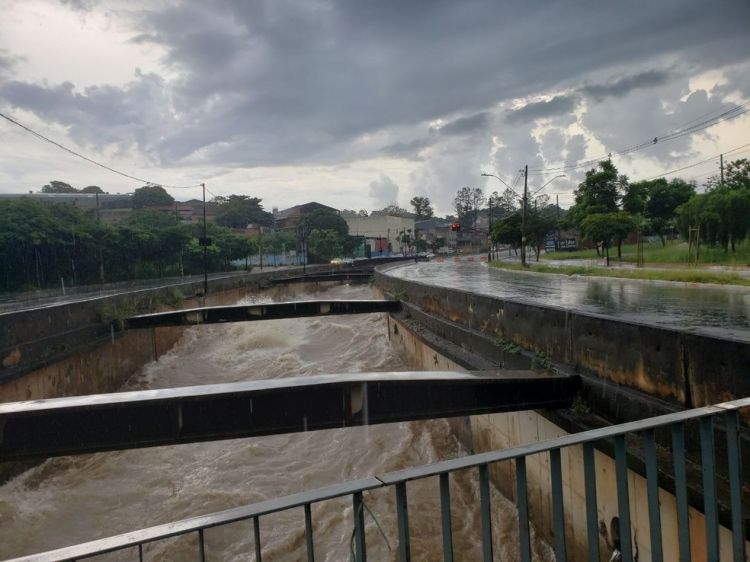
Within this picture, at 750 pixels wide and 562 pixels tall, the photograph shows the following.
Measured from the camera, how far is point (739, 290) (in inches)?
495

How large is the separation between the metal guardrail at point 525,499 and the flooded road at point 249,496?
3.89 meters

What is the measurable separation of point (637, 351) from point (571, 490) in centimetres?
162

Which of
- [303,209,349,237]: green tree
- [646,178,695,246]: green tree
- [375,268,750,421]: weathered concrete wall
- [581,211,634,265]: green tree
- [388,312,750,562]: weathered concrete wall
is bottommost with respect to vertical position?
[388,312,750,562]: weathered concrete wall

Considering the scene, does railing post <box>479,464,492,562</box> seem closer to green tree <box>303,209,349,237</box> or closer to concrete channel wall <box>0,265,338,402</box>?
concrete channel wall <box>0,265,338,402</box>

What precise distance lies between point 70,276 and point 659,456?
43321 millimetres

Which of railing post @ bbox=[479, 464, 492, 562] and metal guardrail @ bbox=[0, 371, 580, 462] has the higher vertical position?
railing post @ bbox=[479, 464, 492, 562]

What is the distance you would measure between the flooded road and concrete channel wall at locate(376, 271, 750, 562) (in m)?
0.57

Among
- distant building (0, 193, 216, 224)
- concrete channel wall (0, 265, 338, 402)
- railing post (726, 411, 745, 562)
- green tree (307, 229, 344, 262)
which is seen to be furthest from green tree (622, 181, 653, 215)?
distant building (0, 193, 216, 224)

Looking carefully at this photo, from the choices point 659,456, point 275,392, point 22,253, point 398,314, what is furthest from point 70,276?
point 659,456

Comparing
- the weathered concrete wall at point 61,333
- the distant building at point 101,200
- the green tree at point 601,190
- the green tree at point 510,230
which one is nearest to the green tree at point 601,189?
the green tree at point 601,190

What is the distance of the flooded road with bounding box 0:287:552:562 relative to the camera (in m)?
6.07

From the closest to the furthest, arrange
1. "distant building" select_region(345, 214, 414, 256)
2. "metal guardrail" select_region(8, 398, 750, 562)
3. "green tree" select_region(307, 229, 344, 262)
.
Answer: "metal guardrail" select_region(8, 398, 750, 562)
"green tree" select_region(307, 229, 344, 262)
"distant building" select_region(345, 214, 414, 256)

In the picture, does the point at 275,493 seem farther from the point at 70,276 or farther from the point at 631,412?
the point at 70,276

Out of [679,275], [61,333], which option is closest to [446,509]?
[61,333]
